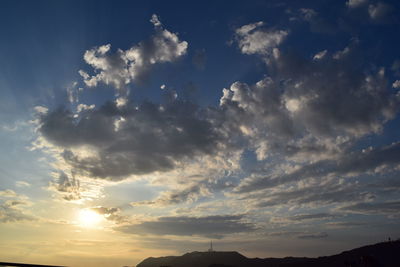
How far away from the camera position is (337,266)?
433 ft

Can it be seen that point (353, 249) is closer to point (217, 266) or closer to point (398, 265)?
point (398, 265)

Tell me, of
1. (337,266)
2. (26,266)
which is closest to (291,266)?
(337,266)

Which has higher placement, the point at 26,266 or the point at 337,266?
the point at 26,266

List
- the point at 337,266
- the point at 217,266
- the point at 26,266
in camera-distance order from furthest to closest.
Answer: the point at 217,266 → the point at 337,266 → the point at 26,266

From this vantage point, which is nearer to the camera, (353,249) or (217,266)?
(353,249)

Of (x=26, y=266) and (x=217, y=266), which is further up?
(x=26, y=266)

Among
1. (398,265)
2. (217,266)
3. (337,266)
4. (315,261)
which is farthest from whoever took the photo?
(217,266)

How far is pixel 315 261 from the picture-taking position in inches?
5679

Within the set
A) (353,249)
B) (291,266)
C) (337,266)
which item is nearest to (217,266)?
(291,266)

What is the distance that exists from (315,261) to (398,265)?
3572 cm

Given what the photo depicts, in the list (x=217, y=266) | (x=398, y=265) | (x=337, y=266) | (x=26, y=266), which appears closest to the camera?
(x=26, y=266)

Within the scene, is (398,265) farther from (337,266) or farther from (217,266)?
(217,266)

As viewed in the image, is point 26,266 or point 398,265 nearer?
point 26,266

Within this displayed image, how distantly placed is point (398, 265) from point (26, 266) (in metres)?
143
